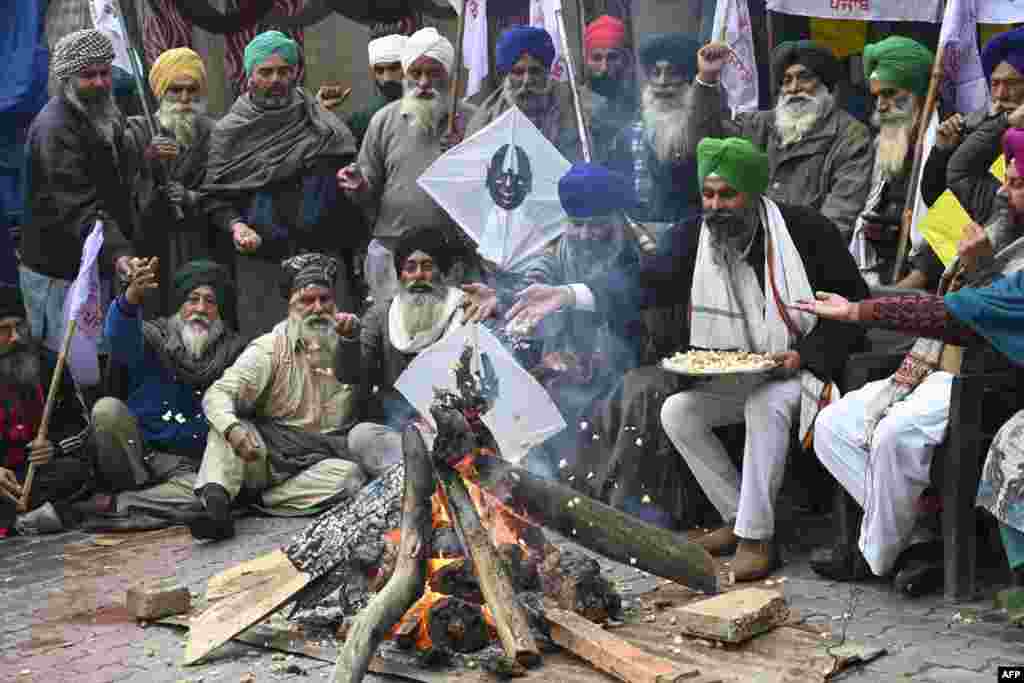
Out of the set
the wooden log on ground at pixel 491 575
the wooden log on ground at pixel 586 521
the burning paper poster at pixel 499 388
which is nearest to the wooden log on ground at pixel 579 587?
the wooden log on ground at pixel 586 521

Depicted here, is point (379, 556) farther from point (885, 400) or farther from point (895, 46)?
point (895, 46)

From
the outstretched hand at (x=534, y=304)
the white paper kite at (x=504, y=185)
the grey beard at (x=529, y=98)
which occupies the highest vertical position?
the grey beard at (x=529, y=98)

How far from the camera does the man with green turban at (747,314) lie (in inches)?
299

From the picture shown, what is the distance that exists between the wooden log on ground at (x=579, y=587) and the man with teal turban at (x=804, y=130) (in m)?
2.88

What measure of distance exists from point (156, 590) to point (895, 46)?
15.8 ft

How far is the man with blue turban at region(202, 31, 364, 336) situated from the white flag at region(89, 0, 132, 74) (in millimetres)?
736

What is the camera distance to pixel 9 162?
1114 centimetres

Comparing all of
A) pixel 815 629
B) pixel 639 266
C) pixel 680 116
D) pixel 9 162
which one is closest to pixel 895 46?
pixel 680 116

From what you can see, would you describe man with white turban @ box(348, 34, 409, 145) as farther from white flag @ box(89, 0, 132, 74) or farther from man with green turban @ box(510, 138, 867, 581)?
man with green turban @ box(510, 138, 867, 581)

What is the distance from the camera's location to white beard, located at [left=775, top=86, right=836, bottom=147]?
932cm

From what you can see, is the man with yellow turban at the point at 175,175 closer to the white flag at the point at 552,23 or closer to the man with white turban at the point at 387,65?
the man with white turban at the point at 387,65

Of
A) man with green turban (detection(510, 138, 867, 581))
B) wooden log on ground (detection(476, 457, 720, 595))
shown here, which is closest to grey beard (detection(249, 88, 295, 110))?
man with green turban (detection(510, 138, 867, 581))

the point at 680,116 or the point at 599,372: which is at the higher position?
the point at 680,116

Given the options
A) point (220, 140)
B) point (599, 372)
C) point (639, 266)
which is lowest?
point (599, 372)
